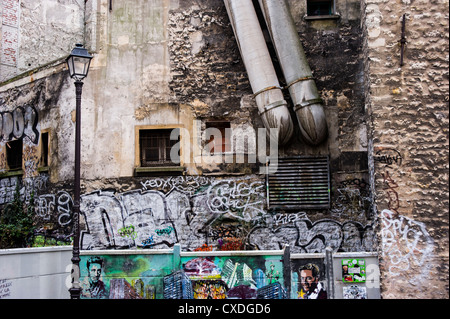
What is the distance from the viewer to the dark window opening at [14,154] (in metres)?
13.2

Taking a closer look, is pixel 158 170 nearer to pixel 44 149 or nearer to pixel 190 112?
pixel 190 112

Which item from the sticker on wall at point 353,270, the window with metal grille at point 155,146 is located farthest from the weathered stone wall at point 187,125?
the sticker on wall at point 353,270

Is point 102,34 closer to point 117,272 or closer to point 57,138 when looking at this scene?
point 57,138

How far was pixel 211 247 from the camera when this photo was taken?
10.9 meters

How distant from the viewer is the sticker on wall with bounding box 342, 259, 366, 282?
8.27m

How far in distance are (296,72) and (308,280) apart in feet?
14.2

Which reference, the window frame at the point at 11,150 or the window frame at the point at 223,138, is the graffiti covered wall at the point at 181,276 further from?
the window frame at the point at 11,150

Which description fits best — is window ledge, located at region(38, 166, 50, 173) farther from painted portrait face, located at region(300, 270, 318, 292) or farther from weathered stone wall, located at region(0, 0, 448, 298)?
painted portrait face, located at region(300, 270, 318, 292)

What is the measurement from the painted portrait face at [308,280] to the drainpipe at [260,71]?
3.24m

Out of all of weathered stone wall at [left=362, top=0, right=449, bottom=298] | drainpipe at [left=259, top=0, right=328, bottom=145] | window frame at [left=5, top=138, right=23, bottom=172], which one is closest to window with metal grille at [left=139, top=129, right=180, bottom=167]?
drainpipe at [left=259, top=0, right=328, bottom=145]

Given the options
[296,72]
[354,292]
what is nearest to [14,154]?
[296,72]

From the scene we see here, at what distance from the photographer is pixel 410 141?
860 centimetres

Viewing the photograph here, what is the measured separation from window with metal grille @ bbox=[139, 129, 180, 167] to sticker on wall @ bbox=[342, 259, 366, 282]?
472 cm
